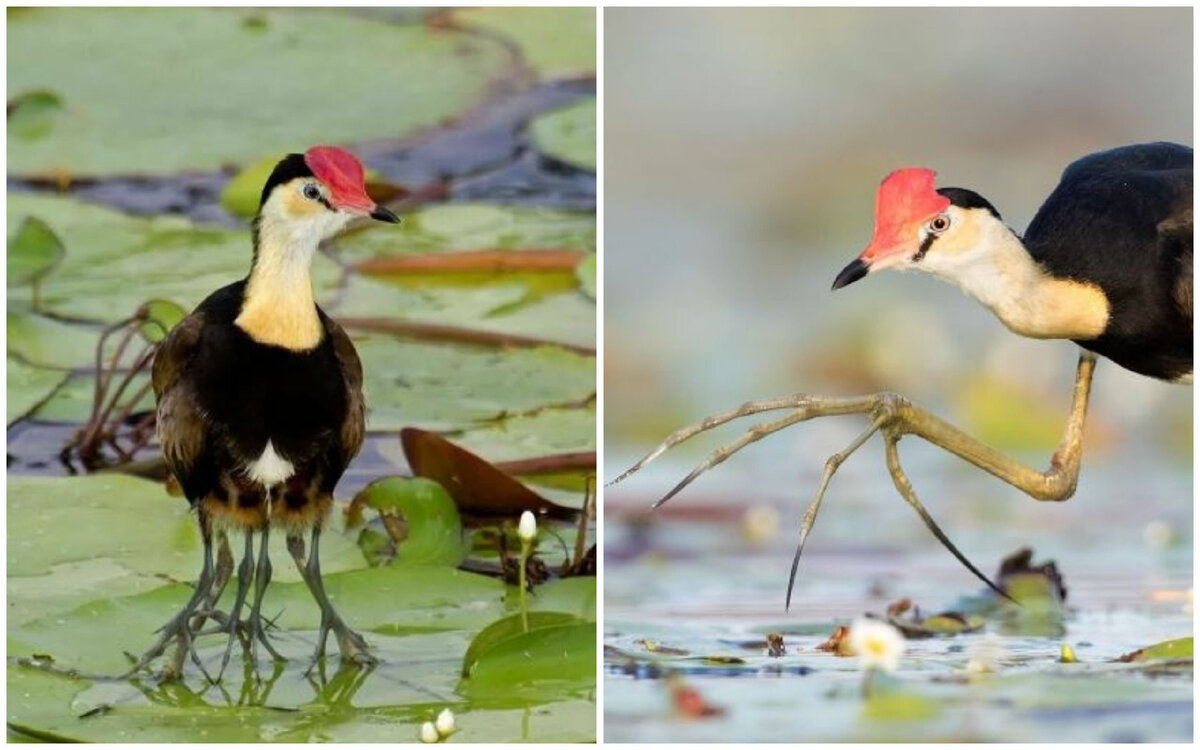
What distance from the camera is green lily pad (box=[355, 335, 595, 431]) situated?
12.2ft

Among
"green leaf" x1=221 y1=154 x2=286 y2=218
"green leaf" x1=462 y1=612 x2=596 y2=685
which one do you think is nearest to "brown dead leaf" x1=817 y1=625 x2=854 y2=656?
"green leaf" x1=462 y1=612 x2=596 y2=685

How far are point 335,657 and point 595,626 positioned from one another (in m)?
0.38

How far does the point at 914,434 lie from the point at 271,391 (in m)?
0.94

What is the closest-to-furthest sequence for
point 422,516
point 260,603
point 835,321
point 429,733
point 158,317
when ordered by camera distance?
point 429,733
point 260,603
point 422,516
point 158,317
point 835,321

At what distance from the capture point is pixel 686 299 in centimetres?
440

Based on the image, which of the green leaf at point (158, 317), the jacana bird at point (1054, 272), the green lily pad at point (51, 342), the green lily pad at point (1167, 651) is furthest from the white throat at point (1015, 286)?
the green lily pad at point (51, 342)

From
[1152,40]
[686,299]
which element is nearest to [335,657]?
[686,299]

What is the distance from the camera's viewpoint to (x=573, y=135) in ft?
12.9

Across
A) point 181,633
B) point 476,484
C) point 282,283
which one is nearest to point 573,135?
point 476,484

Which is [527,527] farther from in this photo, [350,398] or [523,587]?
[350,398]

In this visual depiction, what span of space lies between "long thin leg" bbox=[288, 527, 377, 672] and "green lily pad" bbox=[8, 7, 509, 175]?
837 millimetres

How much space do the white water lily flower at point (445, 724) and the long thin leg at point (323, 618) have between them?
0.20 metres

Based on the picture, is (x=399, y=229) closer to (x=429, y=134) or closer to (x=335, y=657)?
(x=429, y=134)

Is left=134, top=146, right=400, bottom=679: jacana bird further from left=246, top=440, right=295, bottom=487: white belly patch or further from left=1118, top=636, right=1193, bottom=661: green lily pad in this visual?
left=1118, top=636, right=1193, bottom=661: green lily pad
